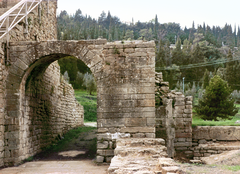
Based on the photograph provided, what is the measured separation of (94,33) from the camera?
63.0 metres

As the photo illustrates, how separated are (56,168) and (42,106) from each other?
11.4 ft

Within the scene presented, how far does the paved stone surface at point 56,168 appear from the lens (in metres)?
5.97

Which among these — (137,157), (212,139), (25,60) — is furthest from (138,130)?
(212,139)

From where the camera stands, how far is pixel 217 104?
60.5ft

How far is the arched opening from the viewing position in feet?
24.7

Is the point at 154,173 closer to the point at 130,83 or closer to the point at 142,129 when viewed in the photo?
the point at 142,129

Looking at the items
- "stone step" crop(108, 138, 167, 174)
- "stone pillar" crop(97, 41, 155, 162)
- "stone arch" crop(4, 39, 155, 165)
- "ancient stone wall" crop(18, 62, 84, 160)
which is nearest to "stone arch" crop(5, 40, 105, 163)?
"stone arch" crop(4, 39, 155, 165)

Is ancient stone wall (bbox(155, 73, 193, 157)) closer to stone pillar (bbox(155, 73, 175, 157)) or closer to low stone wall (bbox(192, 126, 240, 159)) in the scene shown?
stone pillar (bbox(155, 73, 175, 157))

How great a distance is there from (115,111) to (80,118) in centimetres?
1074

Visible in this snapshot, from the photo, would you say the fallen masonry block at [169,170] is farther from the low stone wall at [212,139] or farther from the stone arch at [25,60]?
the low stone wall at [212,139]

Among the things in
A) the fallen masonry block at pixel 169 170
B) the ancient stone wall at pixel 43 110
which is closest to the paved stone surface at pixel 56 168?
the ancient stone wall at pixel 43 110

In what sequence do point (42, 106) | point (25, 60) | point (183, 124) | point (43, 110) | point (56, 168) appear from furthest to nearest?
point (183, 124) → point (43, 110) → point (42, 106) → point (25, 60) → point (56, 168)

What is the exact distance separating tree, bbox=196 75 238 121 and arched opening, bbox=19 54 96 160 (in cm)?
1139

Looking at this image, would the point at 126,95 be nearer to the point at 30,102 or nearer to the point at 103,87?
the point at 103,87
